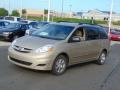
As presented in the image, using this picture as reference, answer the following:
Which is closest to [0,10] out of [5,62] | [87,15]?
[87,15]

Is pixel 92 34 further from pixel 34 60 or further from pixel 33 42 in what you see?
pixel 34 60

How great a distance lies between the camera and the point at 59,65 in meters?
8.38

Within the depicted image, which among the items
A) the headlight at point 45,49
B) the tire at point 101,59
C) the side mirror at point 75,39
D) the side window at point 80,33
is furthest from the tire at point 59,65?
the tire at point 101,59

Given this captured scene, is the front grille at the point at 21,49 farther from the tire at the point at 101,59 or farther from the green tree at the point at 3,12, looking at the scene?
the green tree at the point at 3,12

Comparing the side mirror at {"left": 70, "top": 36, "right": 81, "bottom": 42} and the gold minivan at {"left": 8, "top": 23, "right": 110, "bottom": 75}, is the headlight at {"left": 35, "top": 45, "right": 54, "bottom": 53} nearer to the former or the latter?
the gold minivan at {"left": 8, "top": 23, "right": 110, "bottom": 75}

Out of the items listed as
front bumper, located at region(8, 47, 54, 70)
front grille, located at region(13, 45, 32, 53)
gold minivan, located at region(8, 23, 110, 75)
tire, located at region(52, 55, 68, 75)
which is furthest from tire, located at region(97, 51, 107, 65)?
front grille, located at region(13, 45, 32, 53)

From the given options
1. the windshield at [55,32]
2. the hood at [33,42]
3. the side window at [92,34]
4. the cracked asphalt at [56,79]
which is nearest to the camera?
the cracked asphalt at [56,79]

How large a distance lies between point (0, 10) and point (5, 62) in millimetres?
71588

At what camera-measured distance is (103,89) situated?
7.18 m

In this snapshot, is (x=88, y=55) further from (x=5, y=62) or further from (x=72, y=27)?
(x=5, y=62)

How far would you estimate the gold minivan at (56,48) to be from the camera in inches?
306

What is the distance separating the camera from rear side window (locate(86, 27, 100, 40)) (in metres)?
10.0

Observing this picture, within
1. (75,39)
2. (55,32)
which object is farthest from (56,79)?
(55,32)

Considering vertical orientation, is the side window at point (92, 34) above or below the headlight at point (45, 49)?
above
